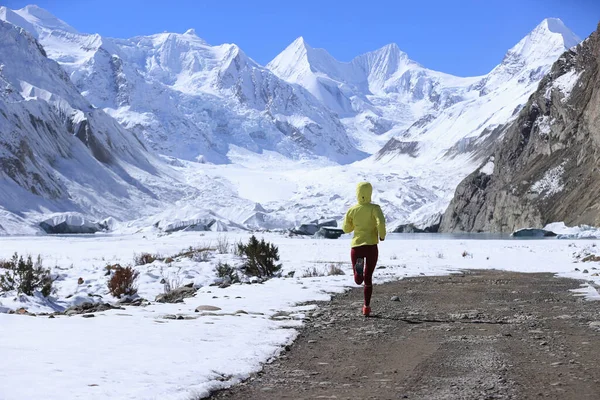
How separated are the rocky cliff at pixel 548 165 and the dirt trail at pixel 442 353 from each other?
63548 millimetres

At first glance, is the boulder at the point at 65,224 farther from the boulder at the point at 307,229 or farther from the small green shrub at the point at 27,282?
the small green shrub at the point at 27,282

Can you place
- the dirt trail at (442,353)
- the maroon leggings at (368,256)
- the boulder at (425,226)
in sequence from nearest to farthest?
the dirt trail at (442,353) → the maroon leggings at (368,256) → the boulder at (425,226)

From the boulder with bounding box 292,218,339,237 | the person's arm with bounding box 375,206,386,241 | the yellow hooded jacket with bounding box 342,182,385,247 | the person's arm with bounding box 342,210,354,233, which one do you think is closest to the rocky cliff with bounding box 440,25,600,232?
the boulder with bounding box 292,218,339,237

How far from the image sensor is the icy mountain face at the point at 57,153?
94312 millimetres

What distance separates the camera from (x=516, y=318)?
8.70 meters

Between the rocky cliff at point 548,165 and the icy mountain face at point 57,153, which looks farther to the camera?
the icy mountain face at point 57,153

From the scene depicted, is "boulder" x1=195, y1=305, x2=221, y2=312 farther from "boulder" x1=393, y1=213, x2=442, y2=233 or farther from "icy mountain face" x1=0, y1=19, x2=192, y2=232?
"boulder" x1=393, y1=213, x2=442, y2=233

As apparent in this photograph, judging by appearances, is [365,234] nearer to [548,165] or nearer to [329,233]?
[329,233]

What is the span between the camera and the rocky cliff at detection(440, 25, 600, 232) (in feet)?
253

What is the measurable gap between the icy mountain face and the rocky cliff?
178 feet

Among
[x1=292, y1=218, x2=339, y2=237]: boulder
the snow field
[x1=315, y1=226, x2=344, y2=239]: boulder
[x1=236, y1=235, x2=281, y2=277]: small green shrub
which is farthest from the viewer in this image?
[x1=292, y1=218, x2=339, y2=237]: boulder

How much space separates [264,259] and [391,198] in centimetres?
12340

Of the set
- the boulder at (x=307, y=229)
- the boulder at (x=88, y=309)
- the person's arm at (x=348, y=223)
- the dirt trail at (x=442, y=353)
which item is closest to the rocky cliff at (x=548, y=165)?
the boulder at (x=307, y=229)

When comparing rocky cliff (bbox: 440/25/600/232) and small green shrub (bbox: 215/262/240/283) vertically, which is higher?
rocky cliff (bbox: 440/25/600/232)
